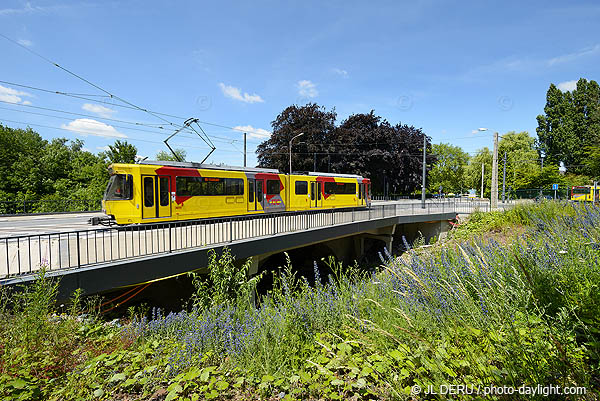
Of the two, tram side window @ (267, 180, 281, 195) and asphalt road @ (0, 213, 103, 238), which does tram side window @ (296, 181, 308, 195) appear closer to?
tram side window @ (267, 180, 281, 195)

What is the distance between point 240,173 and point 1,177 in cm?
3384

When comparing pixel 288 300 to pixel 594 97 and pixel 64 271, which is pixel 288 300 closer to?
pixel 64 271

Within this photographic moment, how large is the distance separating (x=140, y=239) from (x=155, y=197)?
14.3 ft

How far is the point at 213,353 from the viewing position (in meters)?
3.58

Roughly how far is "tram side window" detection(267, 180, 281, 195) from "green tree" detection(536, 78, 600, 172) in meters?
59.5

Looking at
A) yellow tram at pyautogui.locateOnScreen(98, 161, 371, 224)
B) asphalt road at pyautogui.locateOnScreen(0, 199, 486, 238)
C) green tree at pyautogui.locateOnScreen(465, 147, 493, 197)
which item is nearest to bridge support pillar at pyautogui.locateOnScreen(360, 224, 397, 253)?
yellow tram at pyautogui.locateOnScreen(98, 161, 371, 224)

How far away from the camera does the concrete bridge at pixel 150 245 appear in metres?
6.59

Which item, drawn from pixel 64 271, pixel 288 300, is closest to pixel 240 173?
pixel 64 271

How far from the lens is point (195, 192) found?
14.2 metres

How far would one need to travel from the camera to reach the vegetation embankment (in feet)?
7.85

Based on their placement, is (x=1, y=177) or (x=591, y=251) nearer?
(x=591, y=251)

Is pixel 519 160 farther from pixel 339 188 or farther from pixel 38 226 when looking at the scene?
pixel 38 226

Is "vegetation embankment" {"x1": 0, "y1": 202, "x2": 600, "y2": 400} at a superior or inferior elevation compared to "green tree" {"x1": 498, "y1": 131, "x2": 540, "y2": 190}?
inferior

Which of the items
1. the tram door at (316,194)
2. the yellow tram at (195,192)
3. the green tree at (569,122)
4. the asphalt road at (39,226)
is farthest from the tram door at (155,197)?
the green tree at (569,122)
